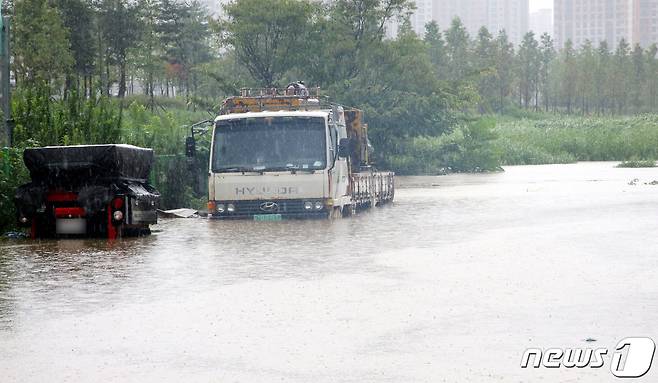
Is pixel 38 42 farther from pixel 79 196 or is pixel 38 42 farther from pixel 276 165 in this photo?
pixel 79 196

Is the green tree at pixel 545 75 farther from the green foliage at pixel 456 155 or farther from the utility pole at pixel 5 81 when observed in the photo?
the utility pole at pixel 5 81

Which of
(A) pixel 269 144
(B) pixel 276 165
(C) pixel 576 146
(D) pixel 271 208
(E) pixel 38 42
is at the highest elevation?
(E) pixel 38 42

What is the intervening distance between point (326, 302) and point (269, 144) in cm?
1410

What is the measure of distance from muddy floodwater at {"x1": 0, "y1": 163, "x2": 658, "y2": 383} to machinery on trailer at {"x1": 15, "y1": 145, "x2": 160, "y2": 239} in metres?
0.62

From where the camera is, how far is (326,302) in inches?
508

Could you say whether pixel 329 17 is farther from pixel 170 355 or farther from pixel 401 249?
pixel 170 355

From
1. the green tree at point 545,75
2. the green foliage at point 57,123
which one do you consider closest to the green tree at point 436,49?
the green tree at point 545,75

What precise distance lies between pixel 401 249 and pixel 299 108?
10.2 meters

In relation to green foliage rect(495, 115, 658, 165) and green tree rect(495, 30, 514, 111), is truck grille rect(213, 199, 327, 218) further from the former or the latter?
green tree rect(495, 30, 514, 111)

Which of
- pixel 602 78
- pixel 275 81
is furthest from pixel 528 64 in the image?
pixel 275 81

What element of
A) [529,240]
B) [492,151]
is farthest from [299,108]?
[492,151]

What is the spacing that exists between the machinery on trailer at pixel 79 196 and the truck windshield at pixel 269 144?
3.95 m

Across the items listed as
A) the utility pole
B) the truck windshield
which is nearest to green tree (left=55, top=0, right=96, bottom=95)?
the utility pole

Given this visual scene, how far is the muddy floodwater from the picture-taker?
30.8ft
